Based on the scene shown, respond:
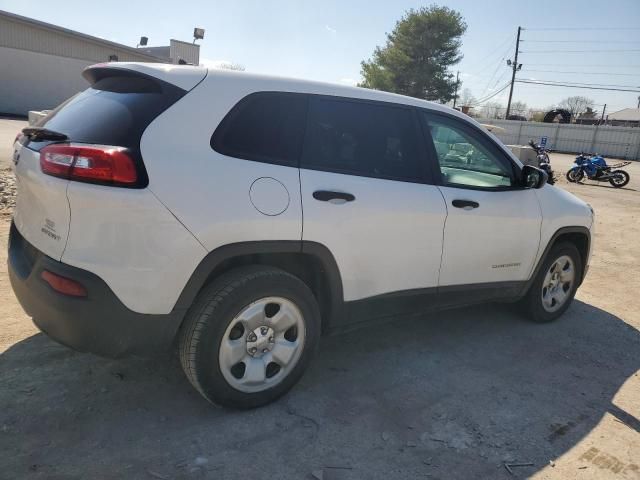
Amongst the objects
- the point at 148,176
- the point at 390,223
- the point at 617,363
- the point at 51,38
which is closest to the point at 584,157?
the point at 617,363

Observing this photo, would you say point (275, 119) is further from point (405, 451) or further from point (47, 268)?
point (405, 451)

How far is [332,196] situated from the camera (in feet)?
9.23

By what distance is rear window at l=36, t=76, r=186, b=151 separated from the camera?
7.77 feet

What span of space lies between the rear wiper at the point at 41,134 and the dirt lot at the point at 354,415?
1383 mm

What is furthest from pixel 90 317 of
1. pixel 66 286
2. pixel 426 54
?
pixel 426 54

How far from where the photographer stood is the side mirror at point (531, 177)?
3.84 metres

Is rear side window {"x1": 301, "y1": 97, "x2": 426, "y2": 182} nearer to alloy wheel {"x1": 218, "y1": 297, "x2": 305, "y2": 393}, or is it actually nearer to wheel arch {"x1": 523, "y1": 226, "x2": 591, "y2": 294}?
alloy wheel {"x1": 218, "y1": 297, "x2": 305, "y2": 393}

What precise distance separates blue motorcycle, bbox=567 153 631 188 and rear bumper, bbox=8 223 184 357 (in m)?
18.7

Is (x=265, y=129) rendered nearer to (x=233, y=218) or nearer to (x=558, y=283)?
(x=233, y=218)

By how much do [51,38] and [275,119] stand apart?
32059mm

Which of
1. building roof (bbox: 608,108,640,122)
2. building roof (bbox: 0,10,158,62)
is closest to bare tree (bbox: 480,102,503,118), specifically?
building roof (bbox: 608,108,640,122)

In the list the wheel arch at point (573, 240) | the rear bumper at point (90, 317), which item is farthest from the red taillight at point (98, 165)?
the wheel arch at point (573, 240)

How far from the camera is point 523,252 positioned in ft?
13.0

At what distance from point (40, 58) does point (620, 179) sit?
3001 centimetres
